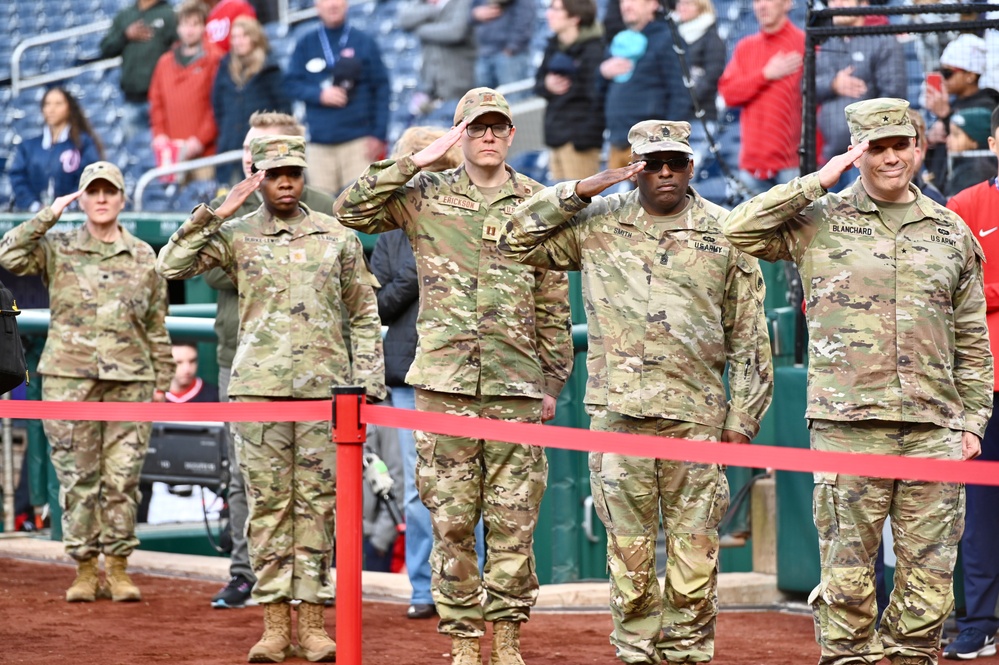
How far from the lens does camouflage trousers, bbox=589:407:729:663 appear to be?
18.4 ft

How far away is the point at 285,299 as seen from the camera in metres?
6.55

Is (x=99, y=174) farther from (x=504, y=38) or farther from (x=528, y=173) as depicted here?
(x=504, y=38)

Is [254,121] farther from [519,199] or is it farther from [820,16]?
[820,16]

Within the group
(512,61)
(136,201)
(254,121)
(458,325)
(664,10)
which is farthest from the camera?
(136,201)

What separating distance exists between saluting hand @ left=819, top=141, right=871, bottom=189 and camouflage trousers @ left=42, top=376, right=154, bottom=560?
13.6ft

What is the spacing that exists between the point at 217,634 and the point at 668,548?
2.44 m

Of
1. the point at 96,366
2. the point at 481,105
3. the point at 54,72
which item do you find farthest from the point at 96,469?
the point at 54,72

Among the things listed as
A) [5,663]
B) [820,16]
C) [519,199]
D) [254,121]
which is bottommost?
[5,663]

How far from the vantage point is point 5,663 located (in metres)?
6.39

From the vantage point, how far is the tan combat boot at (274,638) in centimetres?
638

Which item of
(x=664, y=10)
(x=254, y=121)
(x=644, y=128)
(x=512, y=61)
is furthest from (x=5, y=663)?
(x=512, y=61)

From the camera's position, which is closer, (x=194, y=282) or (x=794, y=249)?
(x=794, y=249)

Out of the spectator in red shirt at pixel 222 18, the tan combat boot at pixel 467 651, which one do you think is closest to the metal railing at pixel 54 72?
the spectator in red shirt at pixel 222 18

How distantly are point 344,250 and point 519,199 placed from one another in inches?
38.6
